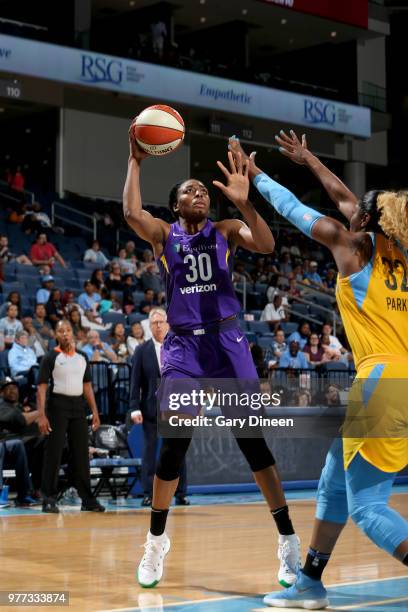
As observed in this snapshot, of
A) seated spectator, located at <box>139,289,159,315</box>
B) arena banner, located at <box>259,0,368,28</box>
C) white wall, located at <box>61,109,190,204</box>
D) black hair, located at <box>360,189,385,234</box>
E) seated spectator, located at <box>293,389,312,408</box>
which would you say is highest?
arena banner, located at <box>259,0,368,28</box>

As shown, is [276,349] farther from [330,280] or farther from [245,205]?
[245,205]

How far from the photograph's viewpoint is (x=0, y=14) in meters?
29.2

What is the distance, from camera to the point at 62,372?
1098 cm

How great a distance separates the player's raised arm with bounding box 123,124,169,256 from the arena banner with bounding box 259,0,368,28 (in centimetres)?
2444

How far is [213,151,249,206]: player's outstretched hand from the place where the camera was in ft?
18.8

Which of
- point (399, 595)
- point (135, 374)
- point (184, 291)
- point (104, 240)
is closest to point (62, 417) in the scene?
point (135, 374)

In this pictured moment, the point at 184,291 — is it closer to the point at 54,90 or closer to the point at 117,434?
the point at 117,434

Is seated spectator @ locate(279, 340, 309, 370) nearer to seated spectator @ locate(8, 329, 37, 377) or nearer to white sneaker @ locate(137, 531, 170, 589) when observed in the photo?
seated spectator @ locate(8, 329, 37, 377)

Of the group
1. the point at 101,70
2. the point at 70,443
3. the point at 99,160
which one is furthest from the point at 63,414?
the point at 99,160

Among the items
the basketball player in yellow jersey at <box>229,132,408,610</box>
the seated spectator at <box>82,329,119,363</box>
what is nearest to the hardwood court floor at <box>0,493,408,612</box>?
the basketball player in yellow jersey at <box>229,132,408,610</box>

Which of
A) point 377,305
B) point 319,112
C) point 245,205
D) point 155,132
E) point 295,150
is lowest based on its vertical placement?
point 377,305

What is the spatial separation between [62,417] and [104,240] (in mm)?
13698

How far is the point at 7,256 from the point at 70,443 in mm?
8632

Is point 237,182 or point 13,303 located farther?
point 13,303
